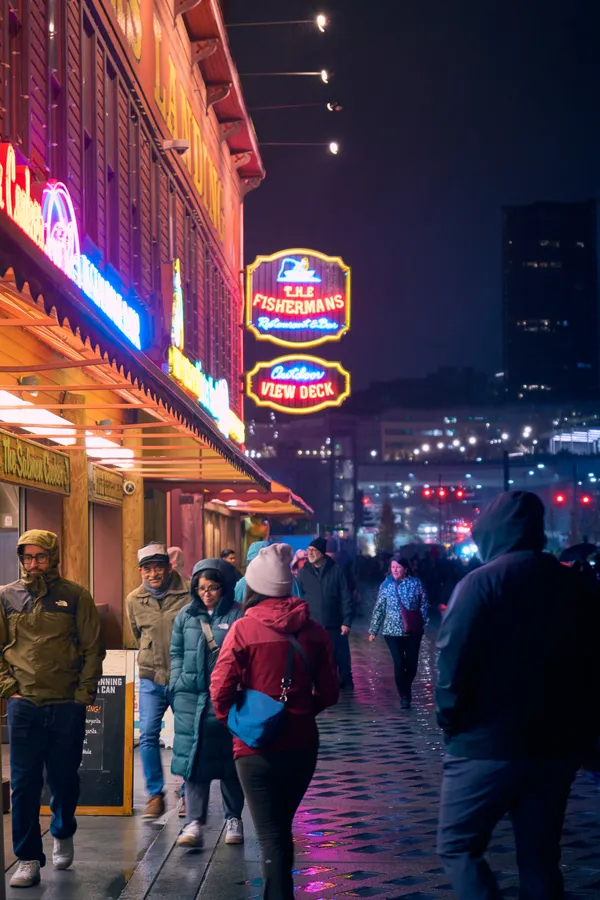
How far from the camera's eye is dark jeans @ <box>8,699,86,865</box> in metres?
6.61

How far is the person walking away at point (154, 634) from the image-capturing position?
8.68m

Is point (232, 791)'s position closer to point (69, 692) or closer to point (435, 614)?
point (69, 692)

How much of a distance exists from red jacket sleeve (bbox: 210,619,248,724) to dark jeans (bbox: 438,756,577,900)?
1315mm

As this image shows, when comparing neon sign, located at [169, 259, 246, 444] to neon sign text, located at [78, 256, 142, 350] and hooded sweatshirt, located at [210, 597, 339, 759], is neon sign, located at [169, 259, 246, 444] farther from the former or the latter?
hooded sweatshirt, located at [210, 597, 339, 759]

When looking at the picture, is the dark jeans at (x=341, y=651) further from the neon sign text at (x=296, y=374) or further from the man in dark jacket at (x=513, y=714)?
the neon sign text at (x=296, y=374)

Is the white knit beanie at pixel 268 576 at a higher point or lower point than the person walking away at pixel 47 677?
higher

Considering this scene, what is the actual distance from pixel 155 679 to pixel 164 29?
14.3 meters

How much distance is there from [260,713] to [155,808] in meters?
3.28

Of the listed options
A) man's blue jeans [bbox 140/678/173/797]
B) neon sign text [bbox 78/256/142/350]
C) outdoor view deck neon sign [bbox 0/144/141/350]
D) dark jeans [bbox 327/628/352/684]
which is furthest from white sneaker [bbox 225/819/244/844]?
dark jeans [bbox 327/628/352/684]

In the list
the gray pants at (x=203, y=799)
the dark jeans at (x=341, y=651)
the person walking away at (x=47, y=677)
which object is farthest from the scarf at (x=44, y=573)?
the dark jeans at (x=341, y=651)

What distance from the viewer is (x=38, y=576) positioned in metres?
6.88

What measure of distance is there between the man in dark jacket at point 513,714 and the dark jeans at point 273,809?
1134 millimetres

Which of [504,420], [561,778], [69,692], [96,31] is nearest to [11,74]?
[96,31]

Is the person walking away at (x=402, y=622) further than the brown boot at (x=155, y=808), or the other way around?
the person walking away at (x=402, y=622)
